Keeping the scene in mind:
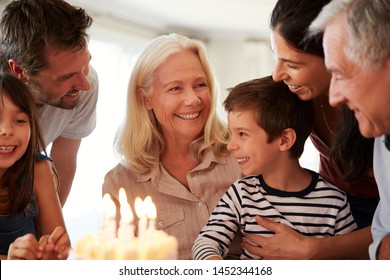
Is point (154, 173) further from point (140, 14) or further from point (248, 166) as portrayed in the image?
point (140, 14)

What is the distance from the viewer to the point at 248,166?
1.66 m

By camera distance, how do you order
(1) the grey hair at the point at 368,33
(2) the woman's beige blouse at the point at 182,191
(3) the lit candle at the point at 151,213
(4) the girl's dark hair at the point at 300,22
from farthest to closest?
(2) the woman's beige blouse at the point at 182,191, (4) the girl's dark hair at the point at 300,22, (3) the lit candle at the point at 151,213, (1) the grey hair at the point at 368,33

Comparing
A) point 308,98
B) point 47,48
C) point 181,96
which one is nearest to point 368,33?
point 308,98

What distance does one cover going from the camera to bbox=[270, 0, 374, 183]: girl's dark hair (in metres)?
1.48

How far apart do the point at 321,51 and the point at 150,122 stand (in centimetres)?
71

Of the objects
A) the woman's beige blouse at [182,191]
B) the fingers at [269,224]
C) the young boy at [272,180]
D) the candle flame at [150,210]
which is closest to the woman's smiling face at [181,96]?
the woman's beige blouse at [182,191]

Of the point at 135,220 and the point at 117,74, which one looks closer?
the point at 135,220

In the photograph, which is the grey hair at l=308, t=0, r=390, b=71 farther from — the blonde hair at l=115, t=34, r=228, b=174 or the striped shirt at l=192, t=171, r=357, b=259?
the blonde hair at l=115, t=34, r=228, b=174

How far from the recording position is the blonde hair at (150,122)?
194 centimetres

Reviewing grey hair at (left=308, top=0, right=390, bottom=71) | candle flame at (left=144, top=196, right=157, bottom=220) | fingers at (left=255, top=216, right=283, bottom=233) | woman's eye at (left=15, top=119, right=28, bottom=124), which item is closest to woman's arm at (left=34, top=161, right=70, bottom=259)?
woman's eye at (left=15, top=119, right=28, bottom=124)

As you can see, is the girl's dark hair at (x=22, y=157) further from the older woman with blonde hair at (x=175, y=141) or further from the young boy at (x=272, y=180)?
the young boy at (x=272, y=180)

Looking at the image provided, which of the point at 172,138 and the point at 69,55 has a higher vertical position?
the point at 69,55
